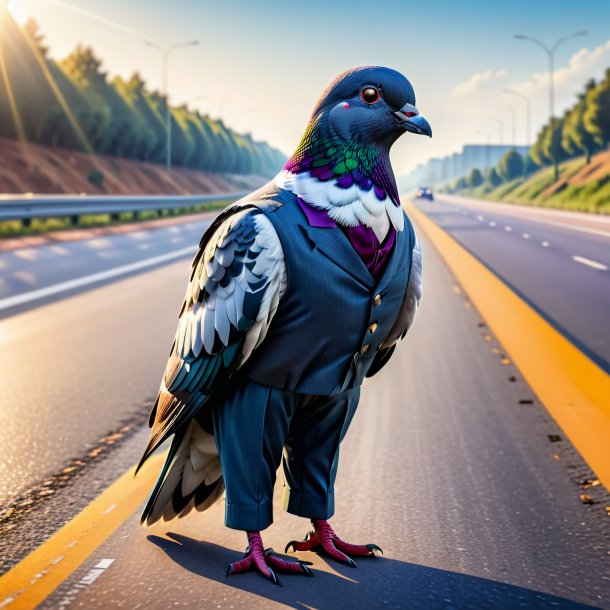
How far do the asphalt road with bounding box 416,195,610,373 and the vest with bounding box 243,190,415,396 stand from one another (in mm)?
4763

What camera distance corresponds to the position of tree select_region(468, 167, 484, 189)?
481ft

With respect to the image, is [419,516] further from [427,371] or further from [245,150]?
[245,150]

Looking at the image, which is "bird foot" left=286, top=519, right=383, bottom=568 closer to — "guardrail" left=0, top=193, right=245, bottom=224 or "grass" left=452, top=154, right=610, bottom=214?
"guardrail" left=0, top=193, right=245, bottom=224

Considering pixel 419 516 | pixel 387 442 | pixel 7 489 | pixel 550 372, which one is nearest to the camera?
pixel 419 516

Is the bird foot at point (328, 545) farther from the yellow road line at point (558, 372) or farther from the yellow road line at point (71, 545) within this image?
the yellow road line at point (558, 372)

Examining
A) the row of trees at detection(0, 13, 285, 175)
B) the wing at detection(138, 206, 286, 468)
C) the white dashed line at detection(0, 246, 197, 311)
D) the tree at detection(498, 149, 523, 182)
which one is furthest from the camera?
the tree at detection(498, 149, 523, 182)

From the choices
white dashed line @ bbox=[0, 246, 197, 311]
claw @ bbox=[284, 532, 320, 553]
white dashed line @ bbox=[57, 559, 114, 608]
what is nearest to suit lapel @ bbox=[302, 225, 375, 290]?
claw @ bbox=[284, 532, 320, 553]

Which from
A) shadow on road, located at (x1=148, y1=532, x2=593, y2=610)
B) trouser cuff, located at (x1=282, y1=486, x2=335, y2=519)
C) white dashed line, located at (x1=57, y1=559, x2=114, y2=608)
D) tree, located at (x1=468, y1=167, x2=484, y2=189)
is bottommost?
tree, located at (x1=468, y1=167, x2=484, y2=189)

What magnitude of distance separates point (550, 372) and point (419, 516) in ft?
11.0

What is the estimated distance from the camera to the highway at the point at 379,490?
10.4ft

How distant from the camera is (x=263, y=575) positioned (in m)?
3.16

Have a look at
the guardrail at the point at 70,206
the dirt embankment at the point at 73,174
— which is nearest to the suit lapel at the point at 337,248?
the guardrail at the point at 70,206

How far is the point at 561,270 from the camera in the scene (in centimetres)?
1608

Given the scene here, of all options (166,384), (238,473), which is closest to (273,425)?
(238,473)
